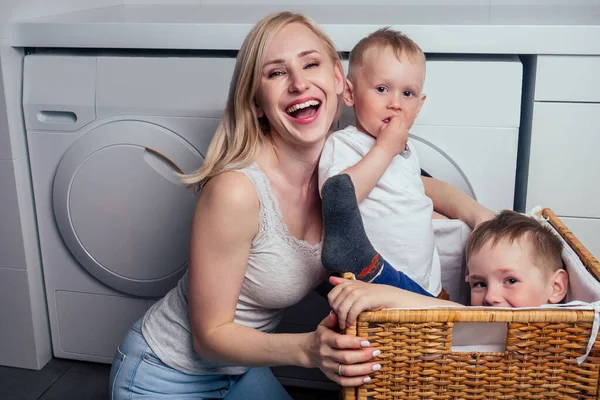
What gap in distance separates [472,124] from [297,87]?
52 cm

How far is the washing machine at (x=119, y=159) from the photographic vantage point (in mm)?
1631

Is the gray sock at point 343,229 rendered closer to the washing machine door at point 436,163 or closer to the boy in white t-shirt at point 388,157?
the boy in white t-shirt at point 388,157

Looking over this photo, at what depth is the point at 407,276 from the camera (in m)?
1.25

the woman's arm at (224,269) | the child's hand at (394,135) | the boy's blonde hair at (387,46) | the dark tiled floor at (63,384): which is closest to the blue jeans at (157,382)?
the woman's arm at (224,269)

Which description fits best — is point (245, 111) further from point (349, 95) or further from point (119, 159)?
point (119, 159)

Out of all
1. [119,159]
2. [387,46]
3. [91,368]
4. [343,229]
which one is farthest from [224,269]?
[91,368]

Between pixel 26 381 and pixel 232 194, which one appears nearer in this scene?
pixel 232 194

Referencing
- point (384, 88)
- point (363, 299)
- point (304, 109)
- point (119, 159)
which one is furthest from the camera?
point (119, 159)

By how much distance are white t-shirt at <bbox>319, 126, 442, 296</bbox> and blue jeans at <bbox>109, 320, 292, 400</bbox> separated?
0.39m

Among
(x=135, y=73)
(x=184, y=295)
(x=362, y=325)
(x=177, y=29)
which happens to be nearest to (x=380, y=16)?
(x=177, y=29)

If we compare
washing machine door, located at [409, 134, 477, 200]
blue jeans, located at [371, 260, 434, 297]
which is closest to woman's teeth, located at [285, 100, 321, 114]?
blue jeans, located at [371, 260, 434, 297]

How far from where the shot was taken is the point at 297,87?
1165 millimetres

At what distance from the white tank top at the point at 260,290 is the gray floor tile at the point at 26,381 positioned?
65 centimetres

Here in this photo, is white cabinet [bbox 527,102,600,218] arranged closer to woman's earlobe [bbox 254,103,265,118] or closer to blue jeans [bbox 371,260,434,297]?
blue jeans [bbox 371,260,434,297]
